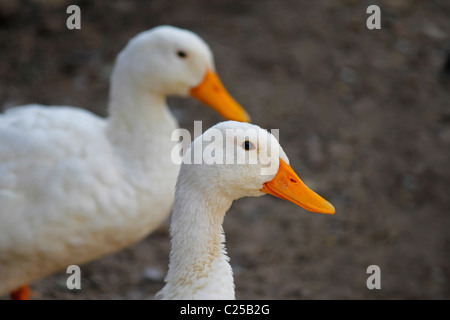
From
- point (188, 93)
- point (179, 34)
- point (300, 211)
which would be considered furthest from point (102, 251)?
point (300, 211)

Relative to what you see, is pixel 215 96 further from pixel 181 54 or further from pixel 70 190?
pixel 70 190

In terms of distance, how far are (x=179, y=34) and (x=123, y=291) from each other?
2.01m

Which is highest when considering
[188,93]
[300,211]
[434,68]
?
[434,68]

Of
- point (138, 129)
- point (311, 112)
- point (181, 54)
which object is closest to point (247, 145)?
point (138, 129)

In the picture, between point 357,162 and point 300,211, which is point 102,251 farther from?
point 357,162

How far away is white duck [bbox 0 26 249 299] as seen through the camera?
341 cm

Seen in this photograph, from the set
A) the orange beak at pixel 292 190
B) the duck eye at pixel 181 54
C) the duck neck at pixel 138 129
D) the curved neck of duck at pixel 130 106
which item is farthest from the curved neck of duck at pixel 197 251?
the duck eye at pixel 181 54

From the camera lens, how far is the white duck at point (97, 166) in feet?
11.2

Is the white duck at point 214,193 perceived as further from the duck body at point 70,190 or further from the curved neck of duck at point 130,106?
the curved neck of duck at point 130,106

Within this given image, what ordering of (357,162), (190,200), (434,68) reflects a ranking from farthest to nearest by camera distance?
1. (434,68)
2. (357,162)
3. (190,200)

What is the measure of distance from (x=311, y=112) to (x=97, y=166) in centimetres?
332

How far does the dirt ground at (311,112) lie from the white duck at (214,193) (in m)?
1.90

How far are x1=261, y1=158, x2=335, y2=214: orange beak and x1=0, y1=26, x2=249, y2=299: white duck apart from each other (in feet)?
4.34

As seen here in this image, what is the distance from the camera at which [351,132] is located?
6.10m
